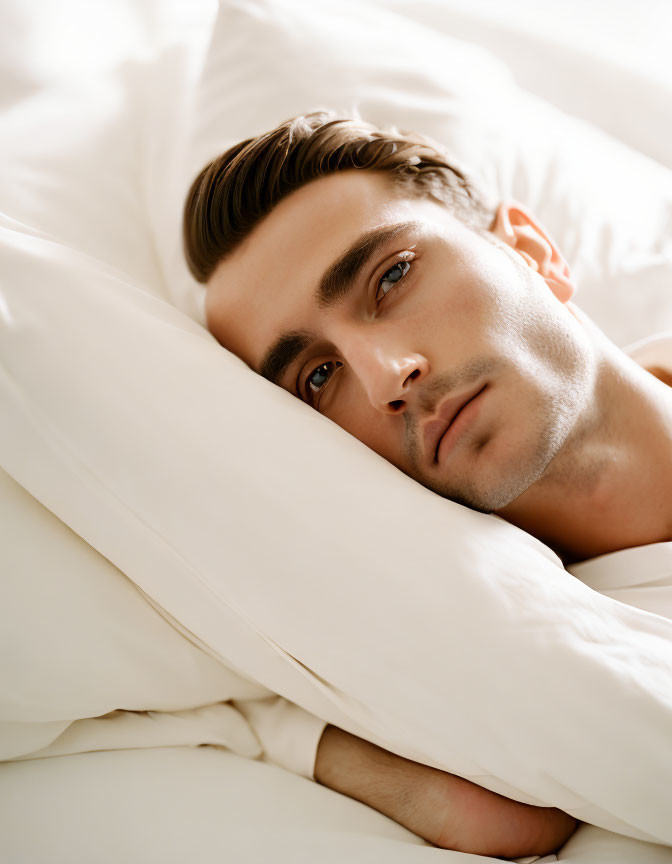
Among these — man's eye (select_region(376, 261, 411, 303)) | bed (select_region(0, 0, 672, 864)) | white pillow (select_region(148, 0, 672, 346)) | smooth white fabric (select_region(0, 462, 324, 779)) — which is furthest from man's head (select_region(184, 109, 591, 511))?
smooth white fabric (select_region(0, 462, 324, 779))

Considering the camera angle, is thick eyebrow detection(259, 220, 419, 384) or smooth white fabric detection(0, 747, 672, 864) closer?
smooth white fabric detection(0, 747, 672, 864)

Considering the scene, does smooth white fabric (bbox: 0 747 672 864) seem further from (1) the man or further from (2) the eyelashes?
(2) the eyelashes

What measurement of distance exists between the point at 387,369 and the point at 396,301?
14 centimetres

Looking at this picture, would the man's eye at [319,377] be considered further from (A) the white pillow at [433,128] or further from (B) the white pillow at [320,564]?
(A) the white pillow at [433,128]

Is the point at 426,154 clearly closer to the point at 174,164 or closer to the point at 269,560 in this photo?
the point at 174,164

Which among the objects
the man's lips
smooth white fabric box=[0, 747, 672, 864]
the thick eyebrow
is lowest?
smooth white fabric box=[0, 747, 672, 864]

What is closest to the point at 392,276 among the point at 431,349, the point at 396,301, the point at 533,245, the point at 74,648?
the point at 396,301

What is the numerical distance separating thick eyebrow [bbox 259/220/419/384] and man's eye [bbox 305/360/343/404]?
0.18 feet

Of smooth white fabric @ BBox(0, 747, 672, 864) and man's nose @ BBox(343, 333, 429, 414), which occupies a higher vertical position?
man's nose @ BBox(343, 333, 429, 414)

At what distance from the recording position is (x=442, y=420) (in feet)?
3.33

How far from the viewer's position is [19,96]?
55.7 inches

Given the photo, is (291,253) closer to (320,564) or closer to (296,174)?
(296,174)

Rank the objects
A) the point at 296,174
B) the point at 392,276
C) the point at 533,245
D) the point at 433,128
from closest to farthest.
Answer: the point at 392,276 → the point at 296,174 → the point at 533,245 → the point at 433,128

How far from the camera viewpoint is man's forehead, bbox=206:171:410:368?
113 centimetres
